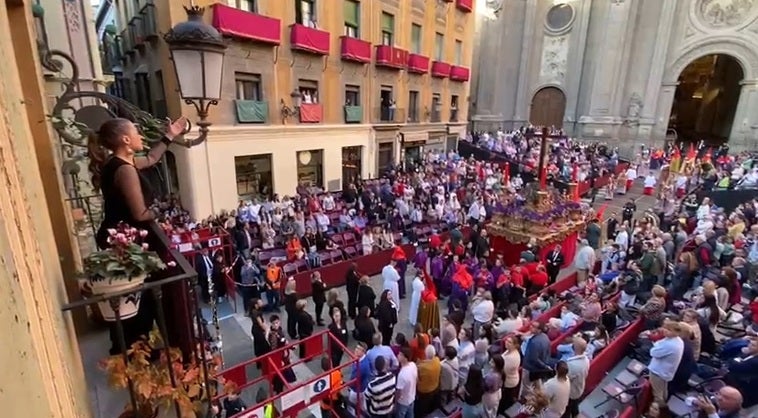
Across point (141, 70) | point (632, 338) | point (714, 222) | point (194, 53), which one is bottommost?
point (632, 338)

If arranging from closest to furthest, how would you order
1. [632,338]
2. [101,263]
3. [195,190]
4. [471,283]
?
1. [101,263]
2. [632,338]
3. [471,283]
4. [195,190]

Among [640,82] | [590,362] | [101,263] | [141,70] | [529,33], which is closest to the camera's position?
[101,263]

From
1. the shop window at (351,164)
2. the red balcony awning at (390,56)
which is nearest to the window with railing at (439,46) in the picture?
the red balcony awning at (390,56)

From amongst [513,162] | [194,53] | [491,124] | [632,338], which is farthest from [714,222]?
[491,124]

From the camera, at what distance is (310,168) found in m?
17.3

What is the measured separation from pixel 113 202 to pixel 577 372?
19.6ft

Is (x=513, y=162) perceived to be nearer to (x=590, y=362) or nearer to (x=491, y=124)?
(x=491, y=124)

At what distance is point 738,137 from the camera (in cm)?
2705

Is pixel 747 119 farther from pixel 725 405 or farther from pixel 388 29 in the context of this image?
pixel 725 405

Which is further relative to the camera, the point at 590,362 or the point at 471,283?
the point at 471,283

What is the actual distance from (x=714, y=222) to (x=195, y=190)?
16656 mm

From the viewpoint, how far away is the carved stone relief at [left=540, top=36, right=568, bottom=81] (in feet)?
103

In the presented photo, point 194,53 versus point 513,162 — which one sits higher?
point 194,53

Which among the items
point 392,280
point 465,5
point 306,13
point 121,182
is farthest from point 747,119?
point 121,182
